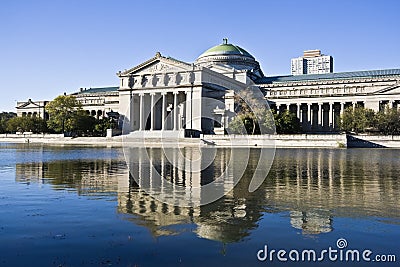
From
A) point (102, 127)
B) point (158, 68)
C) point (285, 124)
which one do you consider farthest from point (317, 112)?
point (102, 127)

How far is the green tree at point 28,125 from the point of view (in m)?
111

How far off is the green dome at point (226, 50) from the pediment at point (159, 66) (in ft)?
81.9

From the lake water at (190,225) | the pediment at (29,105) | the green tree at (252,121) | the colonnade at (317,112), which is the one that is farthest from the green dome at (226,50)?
the lake water at (190,225)

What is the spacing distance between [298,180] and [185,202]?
330 inches

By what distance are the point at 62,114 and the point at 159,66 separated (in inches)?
1048

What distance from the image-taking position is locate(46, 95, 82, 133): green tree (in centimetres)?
10219

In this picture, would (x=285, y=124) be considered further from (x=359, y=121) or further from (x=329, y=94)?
(x=329, y=94)

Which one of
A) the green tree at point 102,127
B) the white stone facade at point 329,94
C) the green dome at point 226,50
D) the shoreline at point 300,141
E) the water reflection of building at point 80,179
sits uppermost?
the green dome at point 226,50

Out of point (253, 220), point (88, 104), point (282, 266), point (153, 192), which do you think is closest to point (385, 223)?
point (253, 220)

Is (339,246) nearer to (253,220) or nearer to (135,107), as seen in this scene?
(253,220)

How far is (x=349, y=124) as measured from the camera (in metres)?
80.5

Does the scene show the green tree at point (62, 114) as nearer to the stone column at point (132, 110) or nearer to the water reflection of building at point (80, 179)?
the stone column at point (132, 110)

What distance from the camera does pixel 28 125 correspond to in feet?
364

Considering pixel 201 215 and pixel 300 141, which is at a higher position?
pixel 300 141
